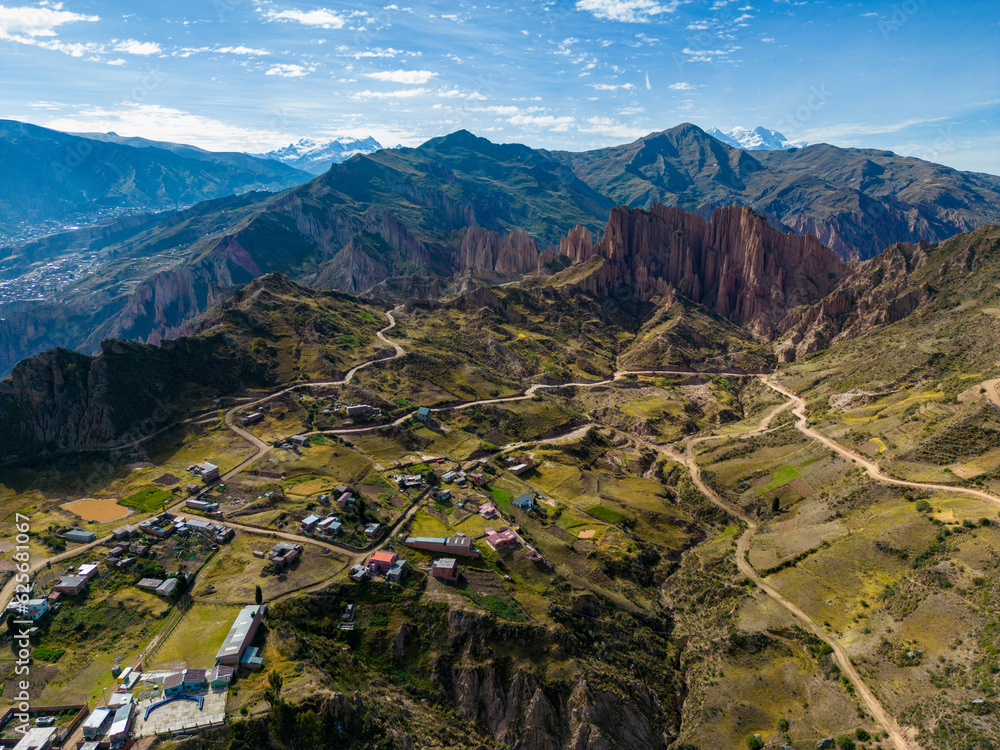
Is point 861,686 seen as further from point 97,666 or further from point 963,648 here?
point 97,666

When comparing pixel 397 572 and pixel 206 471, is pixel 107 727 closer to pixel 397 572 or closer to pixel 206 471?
pixel 397 572

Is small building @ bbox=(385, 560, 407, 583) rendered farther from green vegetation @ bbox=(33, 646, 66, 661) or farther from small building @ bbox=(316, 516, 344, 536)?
green vegetation @ bbox=(33, 646, 66, 661)

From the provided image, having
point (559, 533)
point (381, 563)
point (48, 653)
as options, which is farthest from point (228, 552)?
point (559, 533)

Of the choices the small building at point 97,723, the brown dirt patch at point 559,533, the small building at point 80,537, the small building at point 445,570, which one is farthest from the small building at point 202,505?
the brown dirt patch at point 559,533

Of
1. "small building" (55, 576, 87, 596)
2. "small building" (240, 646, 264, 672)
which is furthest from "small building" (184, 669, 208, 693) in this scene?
"small building" (55, 576, 87, 596)

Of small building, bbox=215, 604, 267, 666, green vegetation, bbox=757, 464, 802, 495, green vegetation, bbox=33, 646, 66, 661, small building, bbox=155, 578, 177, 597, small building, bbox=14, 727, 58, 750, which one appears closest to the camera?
small building, bbox=14, 727, 58, 750

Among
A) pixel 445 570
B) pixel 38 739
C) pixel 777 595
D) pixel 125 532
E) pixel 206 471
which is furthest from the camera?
pixel 206 471
